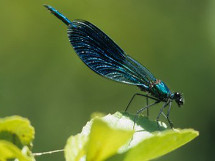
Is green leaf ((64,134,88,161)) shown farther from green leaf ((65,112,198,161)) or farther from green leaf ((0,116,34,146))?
green leaf ((0,116,34,146))

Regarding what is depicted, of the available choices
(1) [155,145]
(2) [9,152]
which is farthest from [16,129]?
(1) [155,145]

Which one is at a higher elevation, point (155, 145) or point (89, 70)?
point (89, 70)

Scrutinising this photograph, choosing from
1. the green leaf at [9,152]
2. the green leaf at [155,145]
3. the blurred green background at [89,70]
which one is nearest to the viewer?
the green leaf at [9,152]

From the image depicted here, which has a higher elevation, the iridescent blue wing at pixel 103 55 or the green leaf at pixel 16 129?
the iridescent blue wing at pixel 103 55

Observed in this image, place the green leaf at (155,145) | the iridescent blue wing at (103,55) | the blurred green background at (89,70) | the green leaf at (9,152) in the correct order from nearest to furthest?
the green leaf at (9,152)
the green leaf at (155,145)
the iridescent blue wing at (103,55)
the blurred green background at (89,70)

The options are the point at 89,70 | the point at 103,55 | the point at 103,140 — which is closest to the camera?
the point at 103,140

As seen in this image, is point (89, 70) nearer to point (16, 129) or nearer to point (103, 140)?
point (16, 129)

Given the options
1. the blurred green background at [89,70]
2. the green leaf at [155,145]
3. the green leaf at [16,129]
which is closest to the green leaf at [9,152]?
the green leaf at [16,129]

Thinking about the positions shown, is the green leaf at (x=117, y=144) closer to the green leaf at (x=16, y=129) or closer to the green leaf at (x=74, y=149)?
Result: the green leaf at (x=74, y=149)
